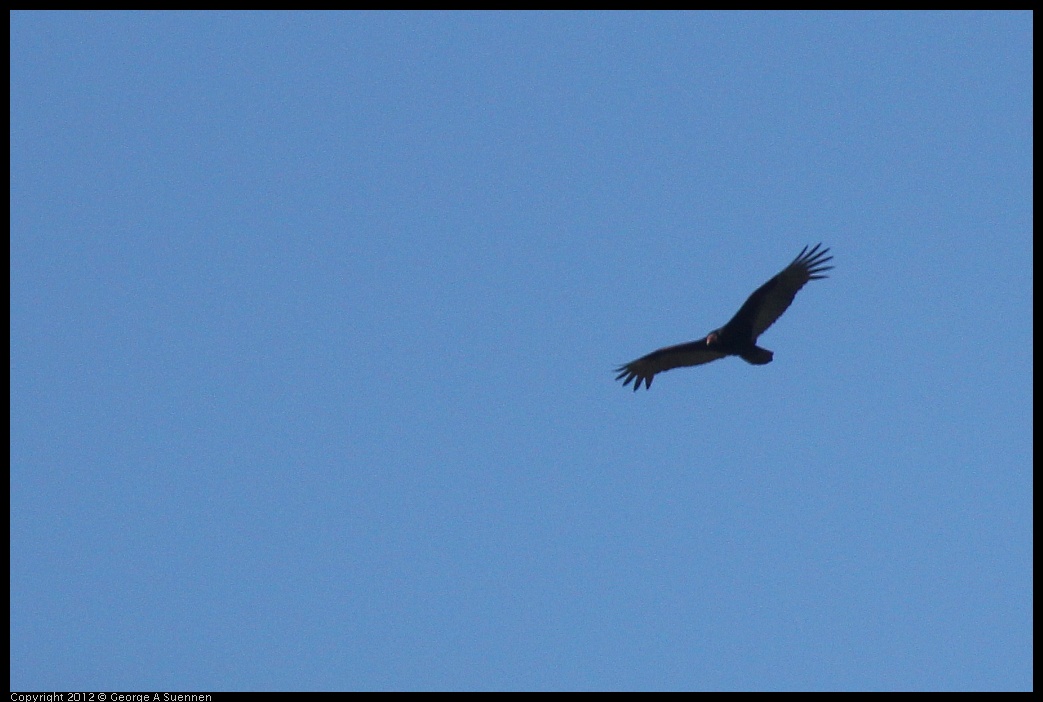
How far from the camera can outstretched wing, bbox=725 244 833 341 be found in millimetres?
26656

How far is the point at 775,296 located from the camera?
2683 cm

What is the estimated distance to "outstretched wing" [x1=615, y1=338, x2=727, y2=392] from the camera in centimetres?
2759

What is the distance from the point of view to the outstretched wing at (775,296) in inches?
1049

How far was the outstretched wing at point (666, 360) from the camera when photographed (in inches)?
1086

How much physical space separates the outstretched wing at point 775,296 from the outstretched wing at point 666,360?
74 cm

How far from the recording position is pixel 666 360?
28.0 meters

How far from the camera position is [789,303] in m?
26.9

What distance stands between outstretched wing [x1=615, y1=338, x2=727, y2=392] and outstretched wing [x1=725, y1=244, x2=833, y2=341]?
0.74 metres

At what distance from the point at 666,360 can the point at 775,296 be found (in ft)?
7.38
